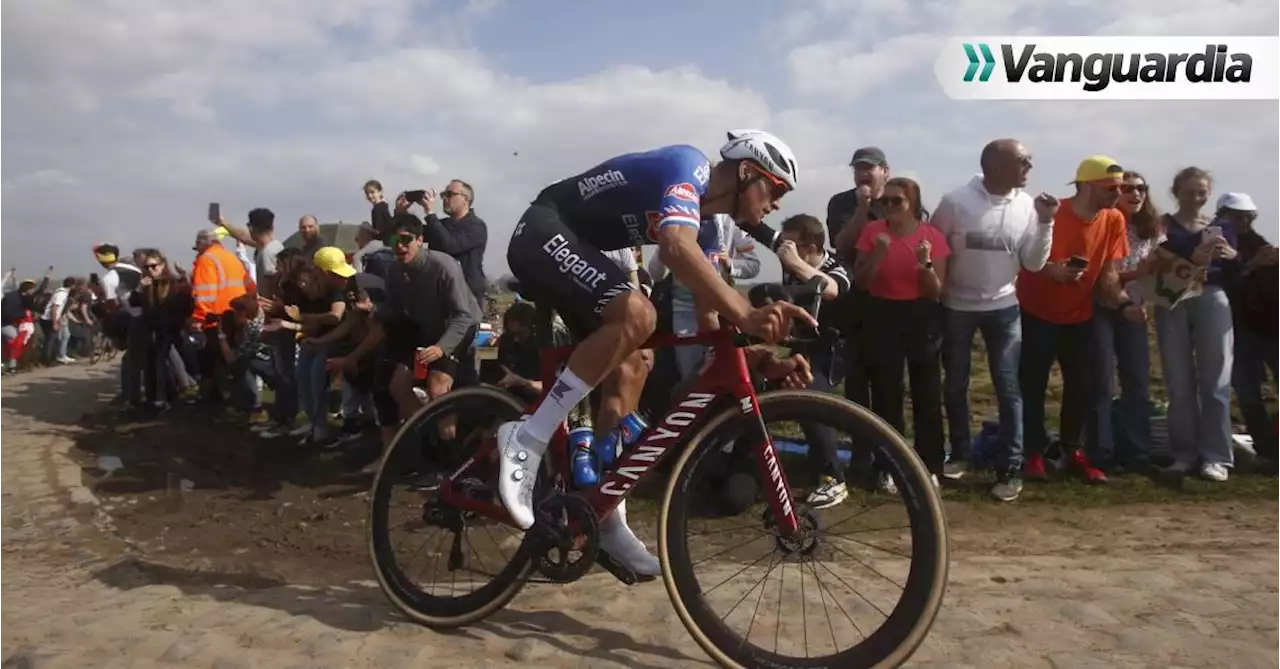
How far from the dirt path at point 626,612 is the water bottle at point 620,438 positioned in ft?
2.36

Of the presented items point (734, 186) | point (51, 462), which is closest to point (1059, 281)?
point (734, 186)

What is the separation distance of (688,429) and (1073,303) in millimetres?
4257

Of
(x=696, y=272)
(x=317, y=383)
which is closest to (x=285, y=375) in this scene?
(x=317, y=383)

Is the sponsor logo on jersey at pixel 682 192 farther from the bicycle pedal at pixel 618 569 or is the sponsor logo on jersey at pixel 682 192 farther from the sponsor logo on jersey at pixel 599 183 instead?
the bicycle pedal at pixel 618 569

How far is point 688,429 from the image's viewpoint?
10.9 feet

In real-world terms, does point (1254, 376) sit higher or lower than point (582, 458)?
higher

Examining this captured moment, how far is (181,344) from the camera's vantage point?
10023 mm

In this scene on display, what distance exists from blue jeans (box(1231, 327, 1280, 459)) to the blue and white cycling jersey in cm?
602

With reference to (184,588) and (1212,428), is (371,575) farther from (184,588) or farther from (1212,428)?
(1212,428)

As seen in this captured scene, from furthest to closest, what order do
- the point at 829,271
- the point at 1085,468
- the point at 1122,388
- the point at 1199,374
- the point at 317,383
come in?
1. the point at 317,383
2. the point at 1122,388
3. the point at 1199,374
4. the point at 1085,468
5. the point at 829,271

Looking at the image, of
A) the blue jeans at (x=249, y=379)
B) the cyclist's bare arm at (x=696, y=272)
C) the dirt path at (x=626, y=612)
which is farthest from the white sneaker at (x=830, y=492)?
the blue jeans at (x=249, y=379)

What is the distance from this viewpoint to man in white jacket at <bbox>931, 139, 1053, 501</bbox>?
6.11m

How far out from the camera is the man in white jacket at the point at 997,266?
240 inches

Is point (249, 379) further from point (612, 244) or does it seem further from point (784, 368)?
point (784, 368)
